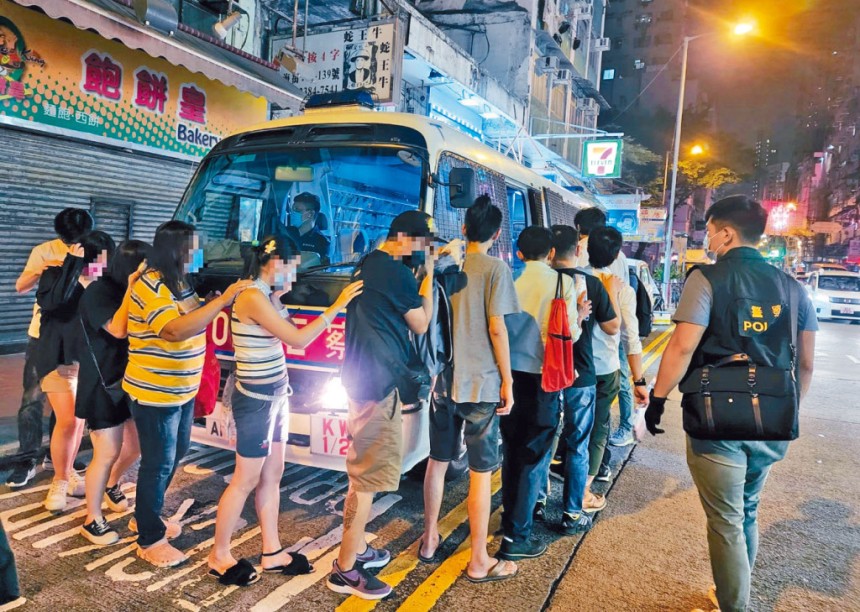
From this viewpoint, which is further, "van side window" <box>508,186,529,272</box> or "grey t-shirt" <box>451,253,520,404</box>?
"van side window" <box>508,186,529,272</box>

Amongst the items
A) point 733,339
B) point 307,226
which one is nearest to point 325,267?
point 307,226

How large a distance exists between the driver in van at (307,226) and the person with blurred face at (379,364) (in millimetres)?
1514

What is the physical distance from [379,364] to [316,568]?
1.28 meters

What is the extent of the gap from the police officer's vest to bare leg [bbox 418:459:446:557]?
1.51 meters

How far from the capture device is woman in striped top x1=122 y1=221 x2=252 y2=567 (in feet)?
9.58

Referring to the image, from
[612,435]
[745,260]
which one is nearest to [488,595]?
[745,260]

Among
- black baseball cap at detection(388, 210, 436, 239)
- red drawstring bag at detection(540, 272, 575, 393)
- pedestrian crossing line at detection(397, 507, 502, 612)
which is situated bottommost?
pedestrian crossing line at detection(397, 507, 502, 612)

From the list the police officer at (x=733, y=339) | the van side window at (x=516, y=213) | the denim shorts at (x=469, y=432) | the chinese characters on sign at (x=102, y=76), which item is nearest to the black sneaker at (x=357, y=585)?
the denim shorts at (x=469, y=432)

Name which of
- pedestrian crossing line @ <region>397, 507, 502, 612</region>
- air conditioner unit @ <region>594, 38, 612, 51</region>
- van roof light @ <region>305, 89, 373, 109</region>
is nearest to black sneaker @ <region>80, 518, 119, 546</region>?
pedestrian crossing line @ <region>397, 507, 502, 612</region>

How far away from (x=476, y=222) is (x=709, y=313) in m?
1.23

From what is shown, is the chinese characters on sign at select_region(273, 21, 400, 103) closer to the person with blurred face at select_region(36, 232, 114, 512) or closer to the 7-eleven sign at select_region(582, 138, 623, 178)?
the person with blurred face at select_region(36, 232, 114, 512)

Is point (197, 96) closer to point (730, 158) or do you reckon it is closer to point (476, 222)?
point (476, 222)

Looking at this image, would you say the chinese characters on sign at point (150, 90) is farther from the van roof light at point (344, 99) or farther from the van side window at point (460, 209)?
the van side window at point (460, 209)

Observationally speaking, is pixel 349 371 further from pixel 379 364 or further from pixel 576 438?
pixel 576 438
